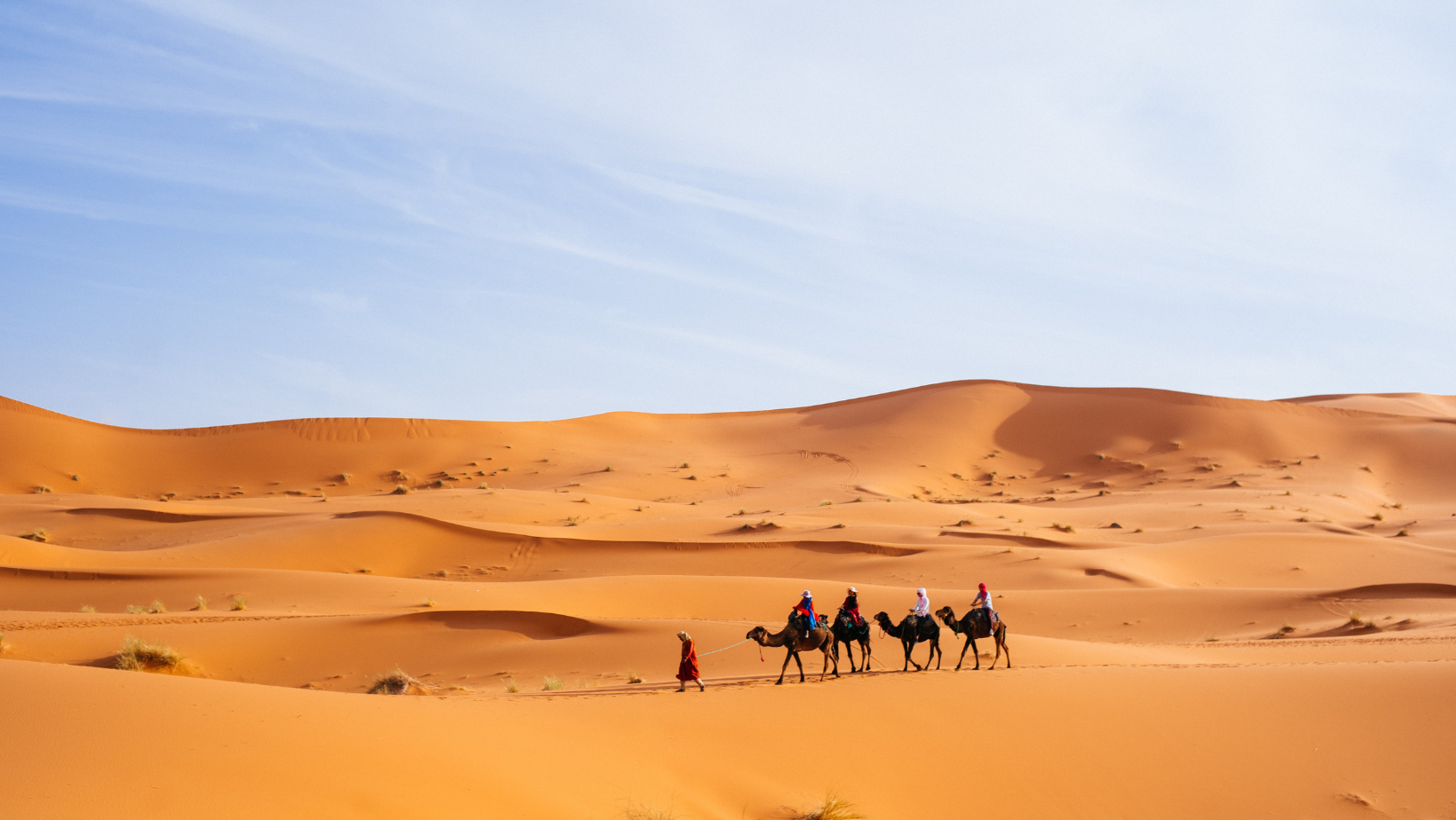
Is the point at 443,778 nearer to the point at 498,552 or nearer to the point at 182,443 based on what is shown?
the point at 498,552

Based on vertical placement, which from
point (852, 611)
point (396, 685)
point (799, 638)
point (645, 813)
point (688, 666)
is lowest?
point (396, 685)

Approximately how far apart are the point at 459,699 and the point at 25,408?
6522 centimetres

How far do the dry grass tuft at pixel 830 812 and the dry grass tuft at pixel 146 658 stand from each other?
11121mm

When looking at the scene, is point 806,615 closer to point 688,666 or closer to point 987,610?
point 688,666

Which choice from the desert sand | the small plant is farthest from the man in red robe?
the small plant

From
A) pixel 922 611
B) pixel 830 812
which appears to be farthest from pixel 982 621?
pixel 830 812

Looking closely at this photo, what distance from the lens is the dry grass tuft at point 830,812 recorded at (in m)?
8.98

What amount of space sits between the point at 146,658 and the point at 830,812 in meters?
11.9

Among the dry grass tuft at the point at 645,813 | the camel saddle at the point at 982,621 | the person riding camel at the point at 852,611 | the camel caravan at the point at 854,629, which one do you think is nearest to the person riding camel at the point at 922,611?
the camel caravan at the point at 854,629

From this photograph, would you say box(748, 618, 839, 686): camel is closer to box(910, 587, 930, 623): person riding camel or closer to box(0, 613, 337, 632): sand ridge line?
box(910, 587, 930, 623): person riding camel

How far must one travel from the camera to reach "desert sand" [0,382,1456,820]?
346 inches

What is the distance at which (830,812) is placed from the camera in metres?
9.03

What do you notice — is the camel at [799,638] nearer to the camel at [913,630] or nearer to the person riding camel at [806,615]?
the person riding camel at [806,615]

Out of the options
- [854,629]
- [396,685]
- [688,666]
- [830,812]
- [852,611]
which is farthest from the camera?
[396,685]
